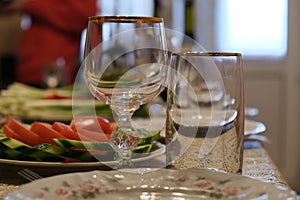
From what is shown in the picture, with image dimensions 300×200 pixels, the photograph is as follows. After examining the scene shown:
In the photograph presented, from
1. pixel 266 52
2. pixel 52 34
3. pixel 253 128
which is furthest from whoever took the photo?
pixel 266 52

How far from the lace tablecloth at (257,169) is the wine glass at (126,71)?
0.16 metres

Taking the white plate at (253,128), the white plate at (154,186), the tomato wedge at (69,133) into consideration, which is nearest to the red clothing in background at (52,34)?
the white plate at (253,128)

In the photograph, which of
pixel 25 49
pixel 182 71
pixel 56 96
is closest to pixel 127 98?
pixel 182 71

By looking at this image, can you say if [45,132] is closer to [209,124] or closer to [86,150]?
[86,150]

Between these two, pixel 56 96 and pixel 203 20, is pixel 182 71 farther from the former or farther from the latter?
pixel 203 20

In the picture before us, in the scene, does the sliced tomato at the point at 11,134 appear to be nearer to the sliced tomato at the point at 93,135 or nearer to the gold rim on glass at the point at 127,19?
the sliced tomato at the point at 93,135

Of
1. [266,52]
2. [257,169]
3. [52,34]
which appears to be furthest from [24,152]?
[266,52]

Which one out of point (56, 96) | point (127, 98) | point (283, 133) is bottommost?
Answer: point (283, 133)

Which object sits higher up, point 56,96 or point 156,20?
point 156,20

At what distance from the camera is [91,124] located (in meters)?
0.97

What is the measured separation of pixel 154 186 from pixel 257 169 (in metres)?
0.27

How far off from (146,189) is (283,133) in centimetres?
334

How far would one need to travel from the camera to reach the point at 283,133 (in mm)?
3922

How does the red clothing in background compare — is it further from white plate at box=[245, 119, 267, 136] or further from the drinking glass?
the drinking glass
